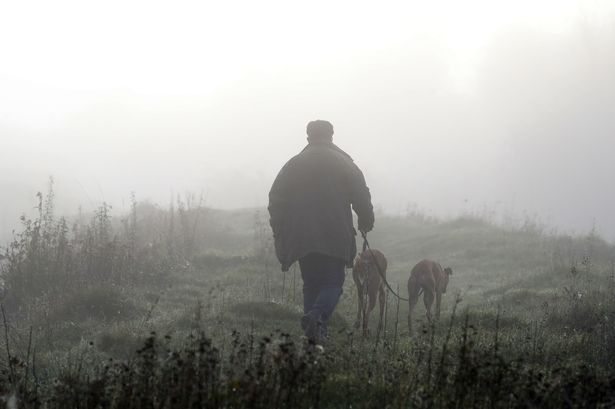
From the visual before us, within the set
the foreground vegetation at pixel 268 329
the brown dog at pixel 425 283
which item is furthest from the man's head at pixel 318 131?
the brown dog at pixel 425 283

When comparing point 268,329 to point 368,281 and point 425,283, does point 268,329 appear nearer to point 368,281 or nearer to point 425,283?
point 368,281

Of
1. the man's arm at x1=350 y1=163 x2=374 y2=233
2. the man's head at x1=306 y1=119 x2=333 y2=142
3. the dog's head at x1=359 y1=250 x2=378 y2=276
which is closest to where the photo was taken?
the man's arm at x1=350 y1=163 x2=374 y2=233

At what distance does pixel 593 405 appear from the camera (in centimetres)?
440

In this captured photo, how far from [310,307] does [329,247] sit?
708mm

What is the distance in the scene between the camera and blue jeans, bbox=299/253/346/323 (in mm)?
7602

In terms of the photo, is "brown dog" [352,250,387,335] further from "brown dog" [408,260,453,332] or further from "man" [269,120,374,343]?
"man" [269,120,374,343]

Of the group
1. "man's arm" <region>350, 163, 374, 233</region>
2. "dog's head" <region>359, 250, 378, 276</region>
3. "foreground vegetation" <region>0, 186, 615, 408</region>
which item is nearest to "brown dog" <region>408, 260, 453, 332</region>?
"foreground vegetation" <region>0, 186, 615, 408</region>

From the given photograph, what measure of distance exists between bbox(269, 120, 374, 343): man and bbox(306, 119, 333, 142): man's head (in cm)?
19

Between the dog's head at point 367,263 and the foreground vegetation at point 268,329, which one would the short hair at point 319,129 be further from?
the foreground vegetation at point 268,329

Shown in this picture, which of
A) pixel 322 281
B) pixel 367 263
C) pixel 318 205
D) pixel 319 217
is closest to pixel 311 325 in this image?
pixel 322 281

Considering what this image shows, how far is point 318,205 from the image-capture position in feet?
25.4

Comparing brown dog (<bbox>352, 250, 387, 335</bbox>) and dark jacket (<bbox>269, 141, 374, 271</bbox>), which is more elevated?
dark jacket (<bbox>269, 141, 374, 271</bbox>)

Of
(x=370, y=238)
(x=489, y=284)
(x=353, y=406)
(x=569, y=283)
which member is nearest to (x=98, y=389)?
(x=353, y=406)

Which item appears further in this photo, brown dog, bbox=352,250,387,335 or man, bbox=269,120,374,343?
brown dog, bbox=352,250,387,335
